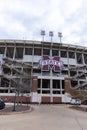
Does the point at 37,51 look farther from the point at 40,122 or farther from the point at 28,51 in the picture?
the point at 40,122

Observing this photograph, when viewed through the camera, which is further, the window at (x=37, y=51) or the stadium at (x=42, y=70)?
the window at (x=37, y=51)

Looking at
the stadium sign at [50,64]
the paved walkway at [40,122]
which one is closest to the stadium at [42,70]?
the stadium sign at [50,64]

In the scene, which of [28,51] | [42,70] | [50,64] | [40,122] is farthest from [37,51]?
[40,122]

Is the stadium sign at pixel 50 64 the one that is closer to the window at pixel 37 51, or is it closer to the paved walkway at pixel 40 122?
the window at pixel 37 51

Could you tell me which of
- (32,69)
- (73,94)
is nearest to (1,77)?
(32,69)

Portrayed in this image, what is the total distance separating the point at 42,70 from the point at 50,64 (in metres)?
3.18

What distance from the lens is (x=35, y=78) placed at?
54406 mm

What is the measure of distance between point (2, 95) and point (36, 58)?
16.3m

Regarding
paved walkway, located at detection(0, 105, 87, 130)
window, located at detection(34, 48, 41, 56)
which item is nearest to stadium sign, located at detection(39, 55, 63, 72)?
window, located at detection(34, 48, 41, 56)

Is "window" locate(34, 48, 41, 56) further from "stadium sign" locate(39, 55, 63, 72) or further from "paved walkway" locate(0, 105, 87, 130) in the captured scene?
"paved walkway" locate(0, 105, 87, 130)

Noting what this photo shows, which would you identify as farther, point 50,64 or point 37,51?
point 37,51

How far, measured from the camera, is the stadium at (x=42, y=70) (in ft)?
173

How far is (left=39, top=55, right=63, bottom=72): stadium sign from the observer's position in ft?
190

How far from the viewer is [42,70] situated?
190 ft
